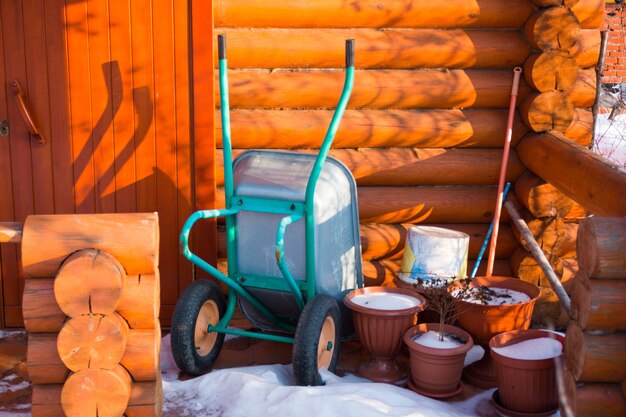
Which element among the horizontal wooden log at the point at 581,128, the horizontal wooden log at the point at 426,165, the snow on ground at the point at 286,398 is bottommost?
the snow on ground at the point at 286,398

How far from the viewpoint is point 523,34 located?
5.56 meters

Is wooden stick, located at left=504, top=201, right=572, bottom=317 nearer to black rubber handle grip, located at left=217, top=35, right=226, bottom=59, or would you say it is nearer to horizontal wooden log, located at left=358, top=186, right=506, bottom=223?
horizontal wooden log, located at left=358, top=186, right=506, bottom=223

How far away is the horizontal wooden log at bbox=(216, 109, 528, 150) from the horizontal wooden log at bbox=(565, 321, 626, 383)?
2.20 metres

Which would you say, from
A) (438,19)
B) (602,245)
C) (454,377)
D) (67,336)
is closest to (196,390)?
(67,336)

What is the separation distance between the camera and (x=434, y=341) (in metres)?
4.52

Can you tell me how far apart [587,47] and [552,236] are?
1.34 m

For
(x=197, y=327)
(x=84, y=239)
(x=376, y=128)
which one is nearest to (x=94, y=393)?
(x=84, y=239)

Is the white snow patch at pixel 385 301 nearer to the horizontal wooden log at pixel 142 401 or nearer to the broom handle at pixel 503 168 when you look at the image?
the broom handle at pixel 503 168

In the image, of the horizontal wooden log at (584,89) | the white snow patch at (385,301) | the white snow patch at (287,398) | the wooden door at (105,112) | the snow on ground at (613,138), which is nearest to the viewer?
the white snow patch at (287,398)

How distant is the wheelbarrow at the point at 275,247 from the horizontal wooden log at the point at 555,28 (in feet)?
5.28

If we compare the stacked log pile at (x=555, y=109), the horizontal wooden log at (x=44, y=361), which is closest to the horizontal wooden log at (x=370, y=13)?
the stacked log pile at (x=555, y=109)

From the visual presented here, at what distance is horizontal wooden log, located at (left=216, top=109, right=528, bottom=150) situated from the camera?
215 inches

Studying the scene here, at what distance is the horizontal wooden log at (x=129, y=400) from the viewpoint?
11.9 ft

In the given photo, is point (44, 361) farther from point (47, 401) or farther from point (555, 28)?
point (555, 28)
